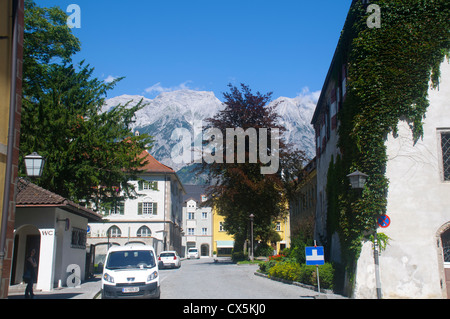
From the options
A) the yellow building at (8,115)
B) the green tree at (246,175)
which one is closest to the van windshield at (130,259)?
the yellow building at (8,115)

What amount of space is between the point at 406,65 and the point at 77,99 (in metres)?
17.7

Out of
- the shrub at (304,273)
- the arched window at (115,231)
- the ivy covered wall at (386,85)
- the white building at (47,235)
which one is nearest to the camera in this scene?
the ivy covered wall at (386,85)

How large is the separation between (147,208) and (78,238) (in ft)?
122

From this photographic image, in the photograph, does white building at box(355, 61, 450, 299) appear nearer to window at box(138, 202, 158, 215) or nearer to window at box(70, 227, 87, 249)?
window at box(70, 227, 87, 249)

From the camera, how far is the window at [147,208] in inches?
2416

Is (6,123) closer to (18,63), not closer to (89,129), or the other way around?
(18,63)

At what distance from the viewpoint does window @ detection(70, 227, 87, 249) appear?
23.7 metres

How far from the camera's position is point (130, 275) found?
14258mm

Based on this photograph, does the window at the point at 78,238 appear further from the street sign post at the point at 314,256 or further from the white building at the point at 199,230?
the white building at the point at 199,230

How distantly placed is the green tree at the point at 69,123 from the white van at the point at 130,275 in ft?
29.7

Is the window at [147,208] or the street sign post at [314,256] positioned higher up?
the window at [147,208]

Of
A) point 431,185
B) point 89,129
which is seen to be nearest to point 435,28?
point 431,185

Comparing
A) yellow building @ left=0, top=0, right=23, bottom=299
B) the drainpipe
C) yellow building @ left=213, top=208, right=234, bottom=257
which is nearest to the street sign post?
yellow building @ left=0, top=0, right=23, bottom=299

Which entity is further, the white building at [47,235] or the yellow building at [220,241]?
the yellow building at [220,241]
